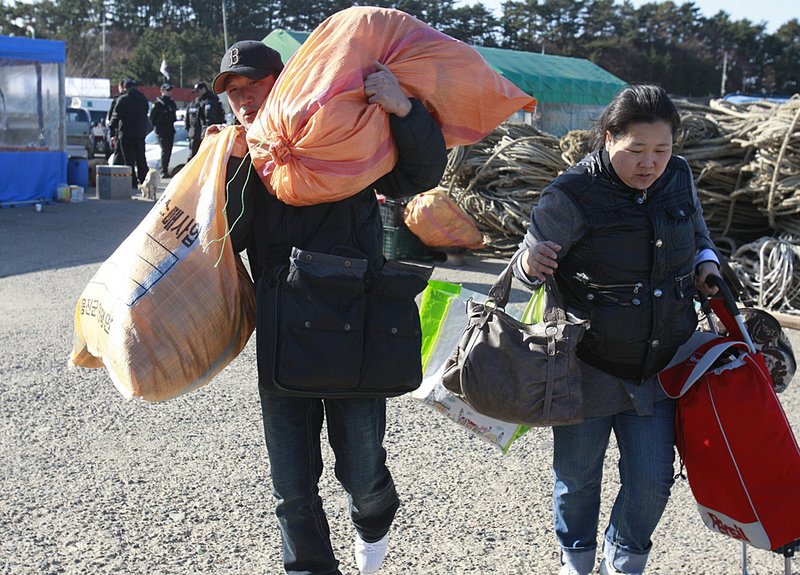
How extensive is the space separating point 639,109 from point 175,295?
1.39 meters

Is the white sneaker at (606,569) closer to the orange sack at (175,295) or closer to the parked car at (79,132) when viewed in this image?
the orange sack at (175,295)

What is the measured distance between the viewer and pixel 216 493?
3.56 meters

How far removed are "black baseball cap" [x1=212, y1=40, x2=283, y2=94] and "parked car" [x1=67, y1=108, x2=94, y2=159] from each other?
796 inches

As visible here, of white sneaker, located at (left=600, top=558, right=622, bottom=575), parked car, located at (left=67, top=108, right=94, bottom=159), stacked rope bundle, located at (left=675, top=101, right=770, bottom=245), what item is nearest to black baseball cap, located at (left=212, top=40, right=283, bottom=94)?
white sneaker, located at (left=600, top=558, right=622, bottom=575)

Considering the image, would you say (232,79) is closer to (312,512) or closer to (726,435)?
(312,512)

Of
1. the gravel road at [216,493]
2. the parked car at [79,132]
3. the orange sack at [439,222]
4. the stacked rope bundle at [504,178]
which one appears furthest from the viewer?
the parked car at [79,132]

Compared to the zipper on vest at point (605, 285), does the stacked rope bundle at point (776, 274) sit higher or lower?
lower

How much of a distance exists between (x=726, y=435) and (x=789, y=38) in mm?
87347

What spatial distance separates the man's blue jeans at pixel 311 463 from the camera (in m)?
2.60

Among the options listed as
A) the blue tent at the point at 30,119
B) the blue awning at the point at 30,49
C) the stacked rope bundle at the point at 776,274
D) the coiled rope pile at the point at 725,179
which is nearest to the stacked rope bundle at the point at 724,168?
the coiled rope pile at the point at 725,179

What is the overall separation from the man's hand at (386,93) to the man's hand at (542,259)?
1.77 ft

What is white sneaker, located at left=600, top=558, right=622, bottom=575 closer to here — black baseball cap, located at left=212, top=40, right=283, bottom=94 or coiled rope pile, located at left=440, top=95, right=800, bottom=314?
black baseball cap, located at left=212, top=40, right=283, bottom=94

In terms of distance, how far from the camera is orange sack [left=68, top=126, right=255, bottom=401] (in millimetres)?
2416

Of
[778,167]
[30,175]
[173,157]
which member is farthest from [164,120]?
[778,167]
